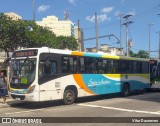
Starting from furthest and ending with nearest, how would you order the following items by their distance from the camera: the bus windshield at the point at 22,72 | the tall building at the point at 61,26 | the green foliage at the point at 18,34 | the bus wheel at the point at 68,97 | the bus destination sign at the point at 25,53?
the tall building at the point at 61,26 → the green foliage at the point at 18,34 → the bus wheel at the point at 68,97 → the bus destination sign at the point at 25,53 → the bus windshield at the point at 22,72

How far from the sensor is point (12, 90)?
1728cm

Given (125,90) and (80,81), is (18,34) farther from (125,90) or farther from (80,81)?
(80,81)

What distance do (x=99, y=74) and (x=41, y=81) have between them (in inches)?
202

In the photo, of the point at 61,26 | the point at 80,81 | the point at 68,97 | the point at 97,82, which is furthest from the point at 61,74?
the point at 61,26

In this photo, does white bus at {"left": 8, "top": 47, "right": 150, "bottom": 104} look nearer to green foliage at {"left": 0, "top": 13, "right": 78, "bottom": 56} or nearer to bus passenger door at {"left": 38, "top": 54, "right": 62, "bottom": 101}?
bus passenger door at {"left": 38, "top": 54, "right": 62, "bottom": 101}

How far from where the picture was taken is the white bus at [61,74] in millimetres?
16656

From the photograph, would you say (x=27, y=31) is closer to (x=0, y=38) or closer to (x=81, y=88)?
(x=0, y=38)

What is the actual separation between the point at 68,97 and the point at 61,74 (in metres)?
1.37

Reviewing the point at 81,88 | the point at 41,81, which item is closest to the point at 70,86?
the point at 81,88

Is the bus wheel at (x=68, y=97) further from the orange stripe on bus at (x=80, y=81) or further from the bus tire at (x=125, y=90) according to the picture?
the bus tire at (x=125, y=90)

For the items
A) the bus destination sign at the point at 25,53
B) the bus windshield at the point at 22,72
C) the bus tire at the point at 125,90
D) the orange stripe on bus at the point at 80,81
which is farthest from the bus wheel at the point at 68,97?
the bus tire at the point at 125,90

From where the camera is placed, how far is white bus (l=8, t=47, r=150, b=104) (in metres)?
16.7

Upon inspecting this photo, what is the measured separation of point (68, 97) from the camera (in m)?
18.3

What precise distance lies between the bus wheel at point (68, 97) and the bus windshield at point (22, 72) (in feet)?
8.08
